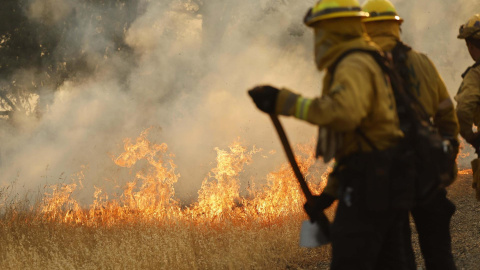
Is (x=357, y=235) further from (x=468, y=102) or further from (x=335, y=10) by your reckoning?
(x=468, y=102)

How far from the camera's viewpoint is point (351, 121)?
1994 mm

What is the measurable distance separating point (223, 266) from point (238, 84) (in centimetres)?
651

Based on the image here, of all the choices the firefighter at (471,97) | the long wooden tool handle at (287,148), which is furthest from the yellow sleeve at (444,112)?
the long wooden tool handle at (287,148)

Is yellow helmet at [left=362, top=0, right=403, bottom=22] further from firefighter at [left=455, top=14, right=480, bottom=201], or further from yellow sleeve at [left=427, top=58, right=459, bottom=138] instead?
firefighter at [left=455, top=14, right=480, bottom=201]

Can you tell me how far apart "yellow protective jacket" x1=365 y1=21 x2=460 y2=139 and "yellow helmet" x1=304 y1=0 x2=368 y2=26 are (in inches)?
23.0

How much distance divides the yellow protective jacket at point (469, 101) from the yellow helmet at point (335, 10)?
163cm

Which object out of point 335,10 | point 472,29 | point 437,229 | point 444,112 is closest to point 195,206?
point 472,29

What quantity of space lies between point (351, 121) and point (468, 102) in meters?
1.88

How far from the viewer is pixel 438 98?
2.78m

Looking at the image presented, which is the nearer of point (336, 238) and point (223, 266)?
point (336, 238)

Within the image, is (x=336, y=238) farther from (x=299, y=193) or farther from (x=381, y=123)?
(x=299, y=193)

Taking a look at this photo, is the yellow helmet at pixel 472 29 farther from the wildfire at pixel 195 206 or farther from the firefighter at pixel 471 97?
the wildfire at pixel 195 206

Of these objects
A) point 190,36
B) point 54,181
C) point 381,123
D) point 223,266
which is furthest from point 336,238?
point 190,36

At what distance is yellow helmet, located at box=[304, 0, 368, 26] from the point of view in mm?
2182
